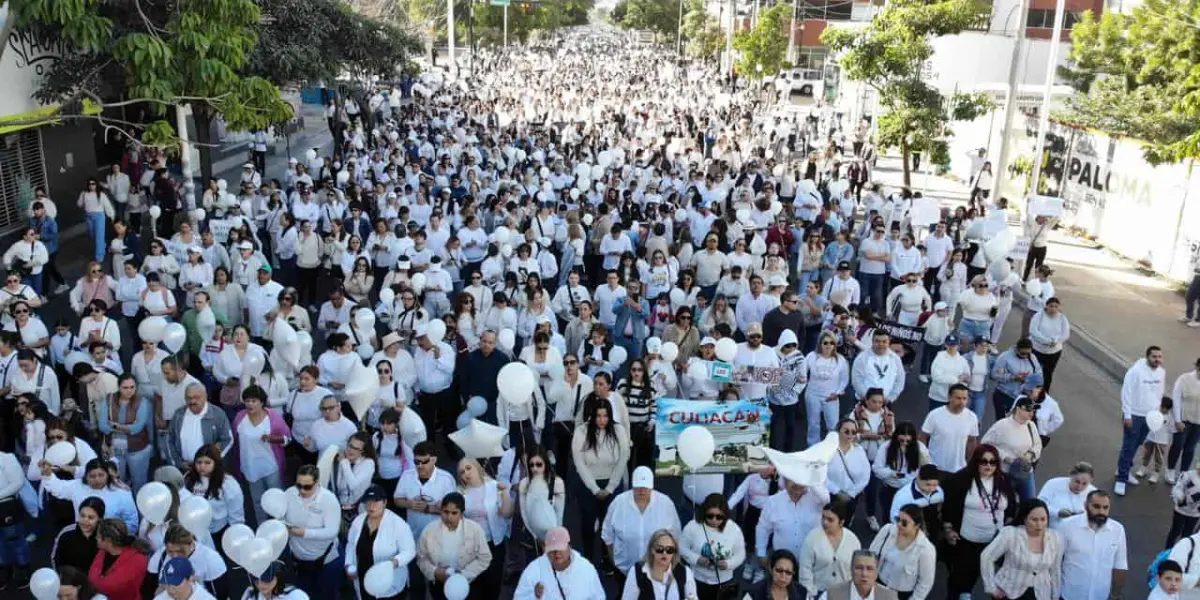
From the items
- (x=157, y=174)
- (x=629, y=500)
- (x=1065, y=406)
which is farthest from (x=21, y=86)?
(x=1065, y=406)

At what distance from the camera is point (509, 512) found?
19.6 feet

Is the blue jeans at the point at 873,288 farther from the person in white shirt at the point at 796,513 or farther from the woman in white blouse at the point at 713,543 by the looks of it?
the woman in white blouse at the point at 713,543

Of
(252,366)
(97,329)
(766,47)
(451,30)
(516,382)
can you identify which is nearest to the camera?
(516,382)

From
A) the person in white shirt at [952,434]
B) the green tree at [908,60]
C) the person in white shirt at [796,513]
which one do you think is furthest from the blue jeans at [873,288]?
the green tree at [908,60]

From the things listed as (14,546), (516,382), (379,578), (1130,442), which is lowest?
(14,546)

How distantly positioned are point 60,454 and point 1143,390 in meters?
7.97

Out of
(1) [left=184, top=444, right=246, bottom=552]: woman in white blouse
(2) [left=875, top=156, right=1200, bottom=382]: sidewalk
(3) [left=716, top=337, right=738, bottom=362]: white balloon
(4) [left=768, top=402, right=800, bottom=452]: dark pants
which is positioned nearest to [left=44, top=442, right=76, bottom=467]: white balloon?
(1) [left=184, top=444, right=246, bottom=552]: woman in white blouse

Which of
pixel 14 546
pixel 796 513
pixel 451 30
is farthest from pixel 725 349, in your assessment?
pixel 451 30

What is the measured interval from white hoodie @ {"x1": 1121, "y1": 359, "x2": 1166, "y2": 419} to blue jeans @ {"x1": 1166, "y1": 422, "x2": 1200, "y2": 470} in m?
0.31

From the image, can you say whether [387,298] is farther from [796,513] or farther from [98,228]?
[98,228]

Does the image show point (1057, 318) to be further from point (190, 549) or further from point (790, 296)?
point (190, 549)

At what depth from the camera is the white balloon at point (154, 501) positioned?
5332 mm

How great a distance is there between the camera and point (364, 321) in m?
8.47

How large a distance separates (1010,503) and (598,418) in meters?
2.60
